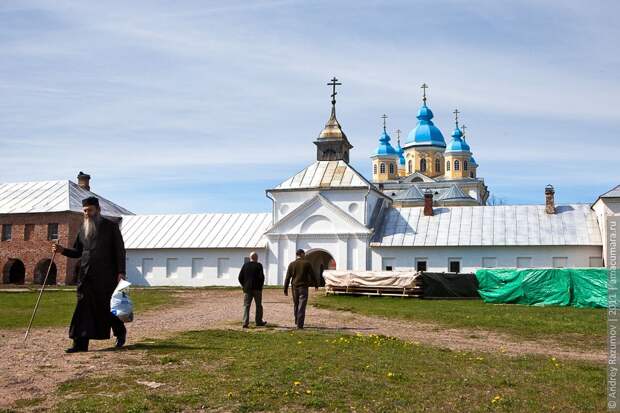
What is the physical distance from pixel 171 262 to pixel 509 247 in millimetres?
20706

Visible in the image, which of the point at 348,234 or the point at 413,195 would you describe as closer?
the point at 348,234

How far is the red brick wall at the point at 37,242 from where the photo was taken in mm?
42438

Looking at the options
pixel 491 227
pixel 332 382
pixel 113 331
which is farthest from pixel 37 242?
pixel 332 382

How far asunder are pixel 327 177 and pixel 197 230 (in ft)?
31.5

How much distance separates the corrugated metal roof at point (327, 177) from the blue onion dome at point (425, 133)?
141 ft

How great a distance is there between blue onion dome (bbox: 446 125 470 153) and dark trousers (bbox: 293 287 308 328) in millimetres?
68365

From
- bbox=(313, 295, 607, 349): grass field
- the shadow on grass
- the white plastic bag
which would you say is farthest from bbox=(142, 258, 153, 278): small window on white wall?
the white plastic bag

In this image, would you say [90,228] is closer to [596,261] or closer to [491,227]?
[491,227]

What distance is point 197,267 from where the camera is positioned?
4331 cm

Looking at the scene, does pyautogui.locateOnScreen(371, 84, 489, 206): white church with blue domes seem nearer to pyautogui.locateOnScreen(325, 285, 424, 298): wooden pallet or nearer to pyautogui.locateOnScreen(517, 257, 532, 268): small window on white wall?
pyautogui.locateOnScreen(517, 257, 532, 268): small window on white wall

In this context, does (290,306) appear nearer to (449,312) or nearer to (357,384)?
(449,312)

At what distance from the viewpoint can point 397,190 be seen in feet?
262

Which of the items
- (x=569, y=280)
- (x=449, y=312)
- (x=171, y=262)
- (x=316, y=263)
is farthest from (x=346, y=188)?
(x=449, y=312)

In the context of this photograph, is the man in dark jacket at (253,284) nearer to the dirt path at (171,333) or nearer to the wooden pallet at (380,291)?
the dirt path at (171,333)
